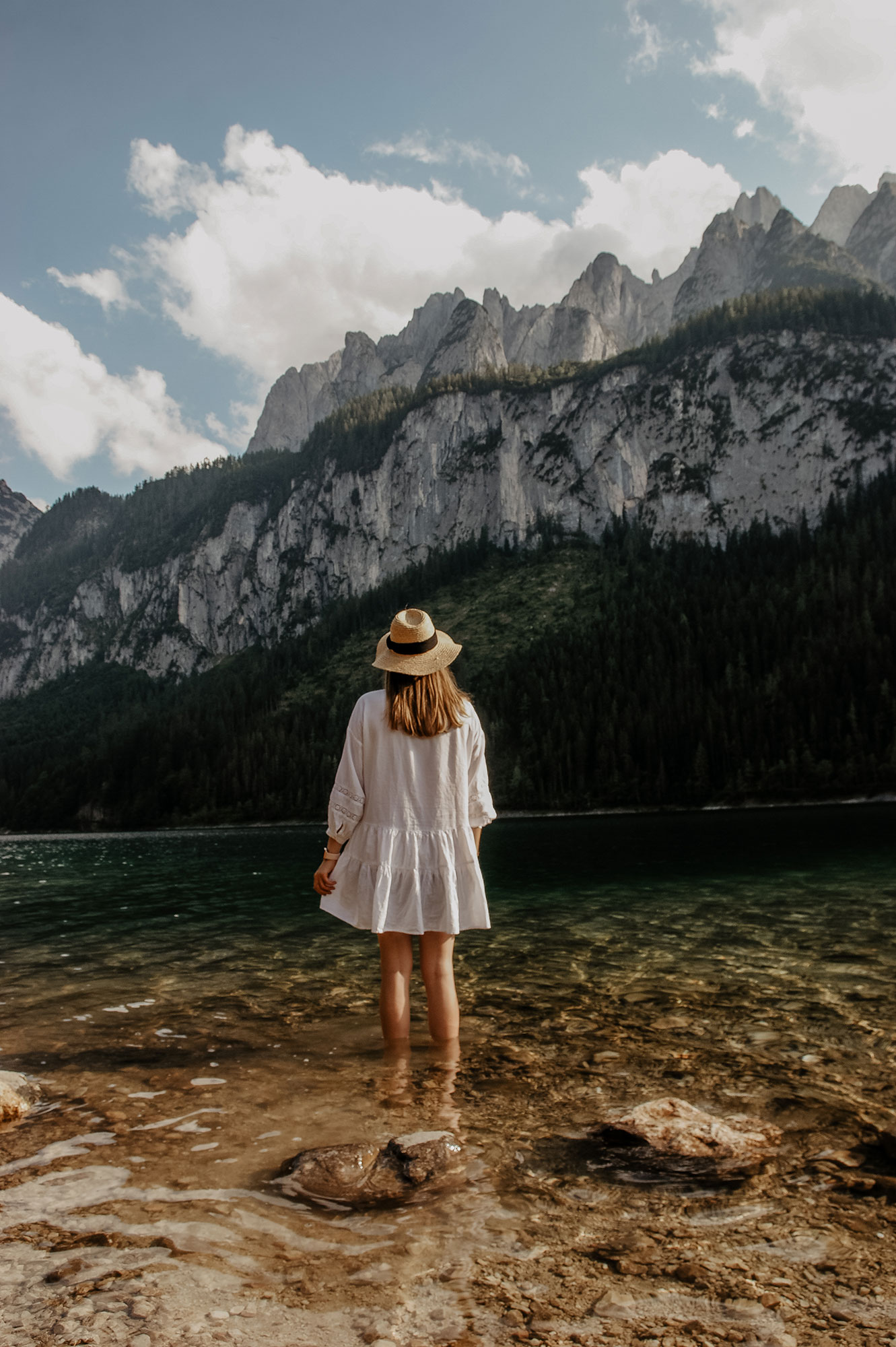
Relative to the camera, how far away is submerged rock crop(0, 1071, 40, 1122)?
226 inches

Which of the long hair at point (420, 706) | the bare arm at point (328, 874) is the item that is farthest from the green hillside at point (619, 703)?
the long hair at point (420, 706)

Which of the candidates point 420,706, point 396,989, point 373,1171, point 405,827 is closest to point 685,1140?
point 373,1171

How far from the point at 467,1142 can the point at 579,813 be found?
346 ft

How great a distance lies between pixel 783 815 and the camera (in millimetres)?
75875

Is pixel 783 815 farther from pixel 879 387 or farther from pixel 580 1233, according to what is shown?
pixel 879 387

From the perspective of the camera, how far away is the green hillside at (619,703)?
108 meters

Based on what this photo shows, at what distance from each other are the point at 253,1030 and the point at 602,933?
8.74 metres

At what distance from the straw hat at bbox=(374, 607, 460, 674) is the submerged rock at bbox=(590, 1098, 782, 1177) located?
378 centimetres

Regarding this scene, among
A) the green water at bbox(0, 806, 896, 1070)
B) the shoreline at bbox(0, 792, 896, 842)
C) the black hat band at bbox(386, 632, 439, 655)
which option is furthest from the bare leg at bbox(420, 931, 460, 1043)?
the shoreline at bbox(0, 792, 896, 842)

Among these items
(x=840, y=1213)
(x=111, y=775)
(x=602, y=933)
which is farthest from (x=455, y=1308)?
(x=111, y=775)

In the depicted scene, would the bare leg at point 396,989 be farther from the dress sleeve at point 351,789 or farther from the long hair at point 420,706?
the long hair at point 420,706

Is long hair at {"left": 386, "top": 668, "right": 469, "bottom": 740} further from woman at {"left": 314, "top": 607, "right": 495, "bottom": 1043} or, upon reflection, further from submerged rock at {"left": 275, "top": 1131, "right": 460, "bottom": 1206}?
submerged rock at {"left": 275, "top": 1131, "right": 460, "bottom": 1206}

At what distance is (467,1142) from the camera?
503 cm

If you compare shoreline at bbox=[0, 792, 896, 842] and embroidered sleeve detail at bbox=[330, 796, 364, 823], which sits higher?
embroidered sleeve detail at bbox=[330, 796, 364, 823]
